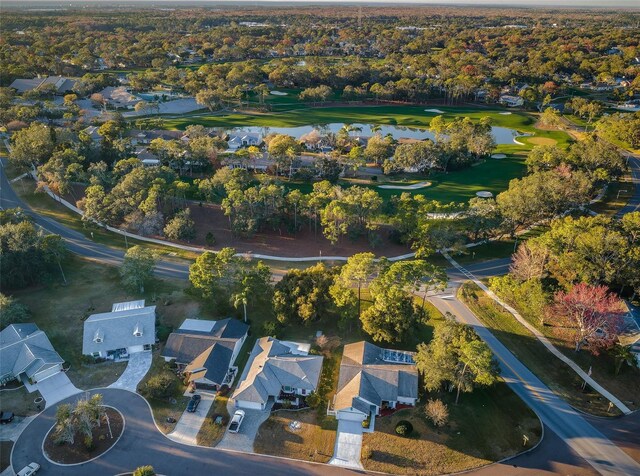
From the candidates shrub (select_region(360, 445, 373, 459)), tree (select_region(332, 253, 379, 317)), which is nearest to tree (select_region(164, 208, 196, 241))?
tree (select_region(332, 253, 379, 317))

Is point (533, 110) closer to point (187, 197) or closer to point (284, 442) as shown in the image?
point (187, 197)

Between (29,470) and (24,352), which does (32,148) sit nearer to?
(24,352)

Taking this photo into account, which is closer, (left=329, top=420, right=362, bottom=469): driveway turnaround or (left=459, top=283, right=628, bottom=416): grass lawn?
(left=329, top=420, right=362, bottom=469): driveway turnaround

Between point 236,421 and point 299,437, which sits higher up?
point 236,421

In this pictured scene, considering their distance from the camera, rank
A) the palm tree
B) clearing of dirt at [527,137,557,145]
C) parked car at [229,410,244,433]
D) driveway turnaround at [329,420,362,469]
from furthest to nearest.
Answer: clearing of dirt at [527,137,557,145]
the palm tree
parked car at [229,410,244,433]
driveway turnaround at [329,420,362,469]

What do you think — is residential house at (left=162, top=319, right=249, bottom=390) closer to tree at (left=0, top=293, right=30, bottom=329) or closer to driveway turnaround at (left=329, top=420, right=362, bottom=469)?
driveway turnaround at (left=329, top=420, right=362, bottom=469)

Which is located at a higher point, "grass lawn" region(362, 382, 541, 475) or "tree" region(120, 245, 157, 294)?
"tree" region(120, 245, 157, 294)

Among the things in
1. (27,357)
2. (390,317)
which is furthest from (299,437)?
(27,357)
